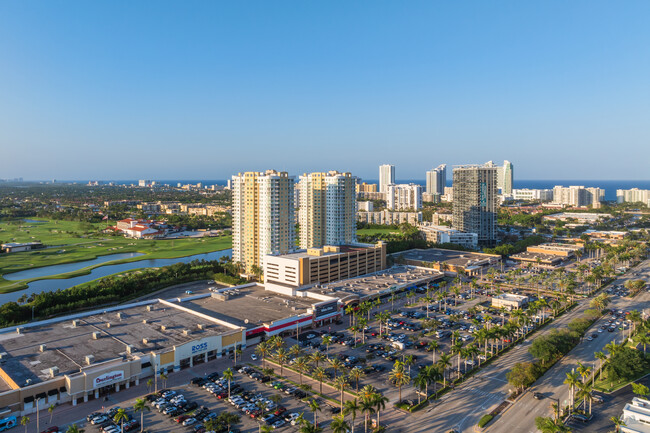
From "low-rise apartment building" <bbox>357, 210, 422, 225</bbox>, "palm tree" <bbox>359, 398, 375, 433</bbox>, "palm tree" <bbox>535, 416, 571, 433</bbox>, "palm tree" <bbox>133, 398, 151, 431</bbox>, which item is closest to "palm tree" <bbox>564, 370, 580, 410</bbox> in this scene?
"palm tree" <bbox>535, 416, 571, 433</bbox>

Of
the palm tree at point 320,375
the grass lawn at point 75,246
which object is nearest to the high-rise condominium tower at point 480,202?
the grass lawn at point 75,246

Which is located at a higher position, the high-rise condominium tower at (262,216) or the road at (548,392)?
the high-rise condominium tower at (262,216)

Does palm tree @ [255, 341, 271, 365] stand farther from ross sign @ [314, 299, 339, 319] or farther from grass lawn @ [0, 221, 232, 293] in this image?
grass lawn @ [0, 221, 232, 293]

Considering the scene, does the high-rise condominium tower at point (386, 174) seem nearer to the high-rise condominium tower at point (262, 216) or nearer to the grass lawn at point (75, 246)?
the grass lawn at point (75, 246)

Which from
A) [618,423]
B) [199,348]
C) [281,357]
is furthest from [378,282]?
[618,423]

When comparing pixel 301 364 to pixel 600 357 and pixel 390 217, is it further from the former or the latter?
pixel 390 217

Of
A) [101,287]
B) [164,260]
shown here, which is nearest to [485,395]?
[101,287]
